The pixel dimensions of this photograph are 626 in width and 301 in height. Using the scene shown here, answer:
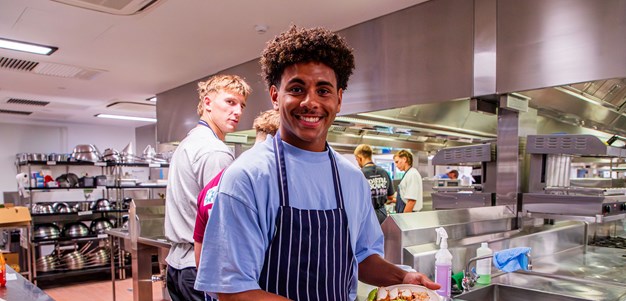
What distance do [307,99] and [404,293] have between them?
57cm

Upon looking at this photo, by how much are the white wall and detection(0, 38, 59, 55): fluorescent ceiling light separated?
6.93m

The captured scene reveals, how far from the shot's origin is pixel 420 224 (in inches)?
78.6

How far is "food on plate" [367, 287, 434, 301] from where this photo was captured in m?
1.10

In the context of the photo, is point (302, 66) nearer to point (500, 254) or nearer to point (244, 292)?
point (244, 292)

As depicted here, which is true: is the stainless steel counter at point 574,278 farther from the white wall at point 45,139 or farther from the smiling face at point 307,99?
the white wall at point 45,139

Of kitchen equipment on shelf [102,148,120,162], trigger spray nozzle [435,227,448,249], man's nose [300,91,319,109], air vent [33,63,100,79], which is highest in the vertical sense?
air vent [33,63,100,79]

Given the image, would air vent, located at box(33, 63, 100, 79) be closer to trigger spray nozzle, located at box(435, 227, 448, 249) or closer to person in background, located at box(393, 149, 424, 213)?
person in background, located at box(393, 149, 424, 213)

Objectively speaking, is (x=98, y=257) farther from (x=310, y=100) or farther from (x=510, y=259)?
(x=310, y=100)

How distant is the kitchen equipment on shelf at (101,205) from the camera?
6258 millimetres

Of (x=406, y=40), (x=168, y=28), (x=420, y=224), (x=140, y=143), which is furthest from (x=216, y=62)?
(x=140, y=143)

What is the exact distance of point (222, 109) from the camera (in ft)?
7.05

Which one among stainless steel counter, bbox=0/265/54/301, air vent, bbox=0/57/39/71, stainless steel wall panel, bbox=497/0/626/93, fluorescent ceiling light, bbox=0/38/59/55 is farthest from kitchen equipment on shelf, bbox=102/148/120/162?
stainless steel wall panel, bbox=497/0/626/93

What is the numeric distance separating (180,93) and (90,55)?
1.54 metres

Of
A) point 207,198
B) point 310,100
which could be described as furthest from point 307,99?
point 207,198
